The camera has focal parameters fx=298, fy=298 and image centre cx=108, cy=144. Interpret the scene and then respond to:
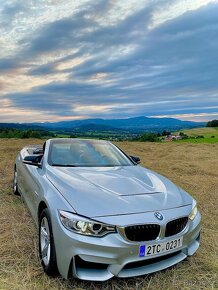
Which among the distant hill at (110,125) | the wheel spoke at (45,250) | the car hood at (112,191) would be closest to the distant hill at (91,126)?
the distant hill at (110,125)

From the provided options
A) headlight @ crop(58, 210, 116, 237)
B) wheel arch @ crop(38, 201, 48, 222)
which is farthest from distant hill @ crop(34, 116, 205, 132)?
headlight @ crop(58, 210, 116, 237)

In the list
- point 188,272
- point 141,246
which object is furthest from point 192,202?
point 141,246

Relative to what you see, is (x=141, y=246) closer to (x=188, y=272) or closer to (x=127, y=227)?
(x=127, y=227)

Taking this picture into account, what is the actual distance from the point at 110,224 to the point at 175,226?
27.4 inches

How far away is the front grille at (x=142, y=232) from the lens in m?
2.60

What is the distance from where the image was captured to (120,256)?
8.33 ft

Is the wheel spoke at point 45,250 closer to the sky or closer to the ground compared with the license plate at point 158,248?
closer to the ground

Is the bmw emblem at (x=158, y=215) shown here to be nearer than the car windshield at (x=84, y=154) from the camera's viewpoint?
Yes

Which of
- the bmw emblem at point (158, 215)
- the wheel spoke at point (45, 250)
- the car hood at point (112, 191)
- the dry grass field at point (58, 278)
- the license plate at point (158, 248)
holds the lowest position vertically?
the dry grass field at point (58, 278)

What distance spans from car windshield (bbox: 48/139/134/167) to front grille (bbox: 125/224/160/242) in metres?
1.66

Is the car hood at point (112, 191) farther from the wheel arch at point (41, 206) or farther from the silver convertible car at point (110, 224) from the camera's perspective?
the wheel arch at point (41, 206)

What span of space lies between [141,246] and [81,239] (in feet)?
1.73

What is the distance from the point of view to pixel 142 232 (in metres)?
2.65

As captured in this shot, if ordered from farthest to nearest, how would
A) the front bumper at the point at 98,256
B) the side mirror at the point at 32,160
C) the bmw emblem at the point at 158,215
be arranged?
the side mirror at the point at 32,160 < the bmw emblem at the point at 158,215 < the front bumper at the point at 98,256
